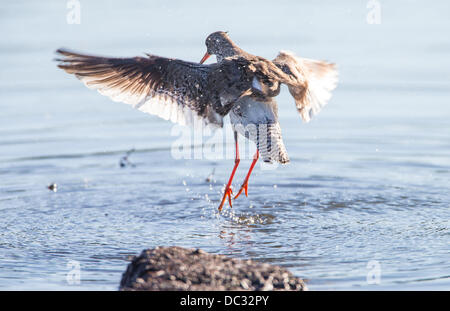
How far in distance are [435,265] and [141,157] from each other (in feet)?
15.7

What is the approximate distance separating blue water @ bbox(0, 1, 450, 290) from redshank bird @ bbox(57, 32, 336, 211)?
91 centimetres

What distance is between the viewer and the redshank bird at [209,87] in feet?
22.8

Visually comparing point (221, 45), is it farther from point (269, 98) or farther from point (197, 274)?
point (197, 274)

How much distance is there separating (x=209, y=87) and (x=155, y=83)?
612 millimetres

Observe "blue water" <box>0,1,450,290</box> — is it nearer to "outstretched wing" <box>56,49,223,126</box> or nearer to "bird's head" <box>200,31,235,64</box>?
"outstretched wing" <box>56,49,223,126</box>

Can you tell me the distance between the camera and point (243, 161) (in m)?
9.77

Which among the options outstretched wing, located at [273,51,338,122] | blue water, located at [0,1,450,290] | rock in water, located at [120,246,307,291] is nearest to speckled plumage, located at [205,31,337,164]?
outstretched wing, located at [273,51,338,122]

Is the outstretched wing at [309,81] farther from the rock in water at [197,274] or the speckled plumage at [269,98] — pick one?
the rock in water at [197,274]

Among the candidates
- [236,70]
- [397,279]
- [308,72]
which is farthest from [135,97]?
[397,279]

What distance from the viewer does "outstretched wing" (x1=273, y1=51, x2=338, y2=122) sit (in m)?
7.40

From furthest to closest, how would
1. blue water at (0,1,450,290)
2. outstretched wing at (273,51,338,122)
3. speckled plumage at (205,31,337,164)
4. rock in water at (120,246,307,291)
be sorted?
outstretched wing at (273,51,338,122) < speckled plumage at (205,31,337,164) < blue water at (0,1,450,290) < rock in water at (120,246,307,291)

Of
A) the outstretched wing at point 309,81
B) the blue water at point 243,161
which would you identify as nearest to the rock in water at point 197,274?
the blue water at point 243,161

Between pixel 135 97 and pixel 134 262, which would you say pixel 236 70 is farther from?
pixel 134 262

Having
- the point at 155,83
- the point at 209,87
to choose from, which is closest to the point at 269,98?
the point at 209,87
